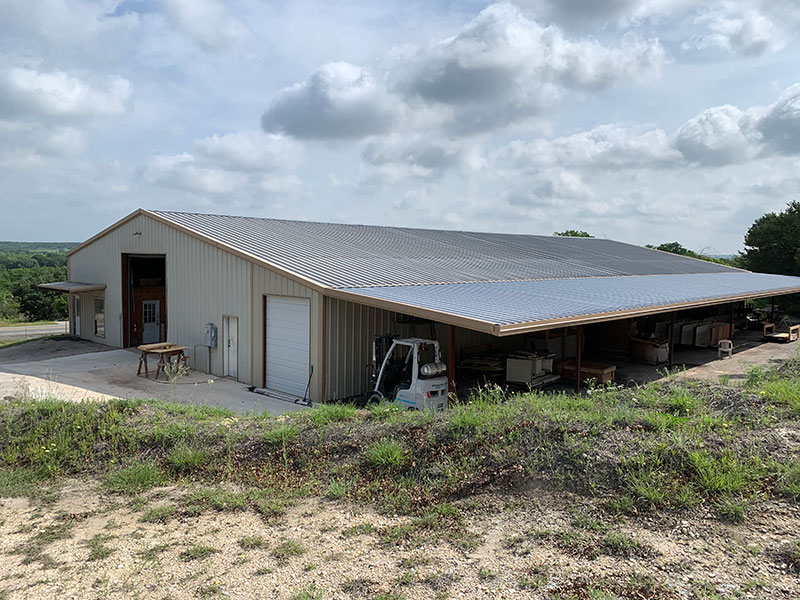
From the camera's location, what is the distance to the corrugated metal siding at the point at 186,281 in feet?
51.2

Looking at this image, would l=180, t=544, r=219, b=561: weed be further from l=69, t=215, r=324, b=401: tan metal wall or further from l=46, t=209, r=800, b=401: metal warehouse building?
l=69, t=215, r=324, b=401: tan metal wall

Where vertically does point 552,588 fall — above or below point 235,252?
below

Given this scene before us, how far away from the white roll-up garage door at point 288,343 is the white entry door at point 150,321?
863 centimetres

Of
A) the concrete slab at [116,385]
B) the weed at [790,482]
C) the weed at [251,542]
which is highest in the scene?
the weed at [790,482]

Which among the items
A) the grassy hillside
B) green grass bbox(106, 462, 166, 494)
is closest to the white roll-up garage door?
the grassy hillside

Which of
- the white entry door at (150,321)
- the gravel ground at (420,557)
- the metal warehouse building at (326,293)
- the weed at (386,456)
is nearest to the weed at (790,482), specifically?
the gravel ground at (420,557)

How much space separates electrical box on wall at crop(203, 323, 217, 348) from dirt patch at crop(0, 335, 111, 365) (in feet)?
21.8

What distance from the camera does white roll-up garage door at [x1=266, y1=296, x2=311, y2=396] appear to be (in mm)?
13820

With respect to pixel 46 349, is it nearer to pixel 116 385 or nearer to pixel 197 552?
pixel 116 385

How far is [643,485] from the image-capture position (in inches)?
224

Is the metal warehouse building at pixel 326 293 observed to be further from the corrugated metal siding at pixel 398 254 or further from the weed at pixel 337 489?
the weed at pixel 337 489

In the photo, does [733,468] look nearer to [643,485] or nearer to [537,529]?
[643,485]

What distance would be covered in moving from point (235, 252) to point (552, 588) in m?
12.5

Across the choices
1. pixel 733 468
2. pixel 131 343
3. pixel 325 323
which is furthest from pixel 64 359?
pixel 733 468
